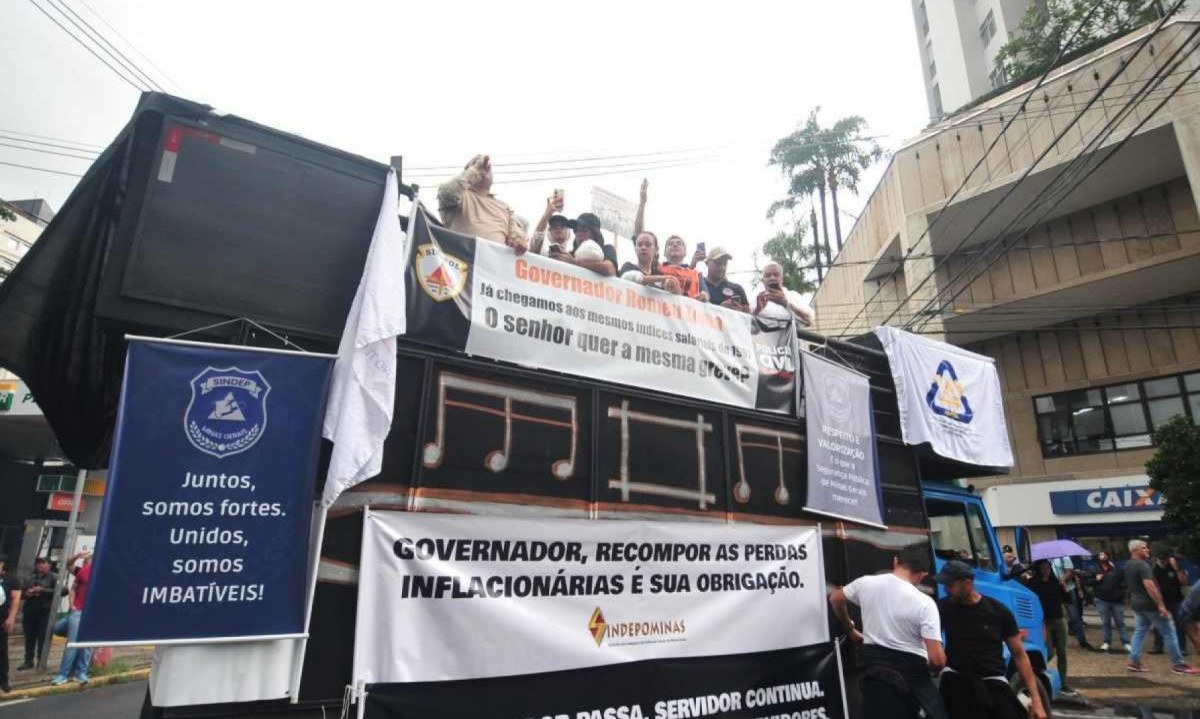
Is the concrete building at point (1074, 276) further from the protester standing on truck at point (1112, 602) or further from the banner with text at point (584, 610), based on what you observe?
the banner with text at point (584, 610)

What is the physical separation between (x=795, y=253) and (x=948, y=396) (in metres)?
24.4

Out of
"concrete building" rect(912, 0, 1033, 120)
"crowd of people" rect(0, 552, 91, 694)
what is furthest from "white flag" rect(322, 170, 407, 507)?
"concrete building" rect(912, 0, 1033, 120)

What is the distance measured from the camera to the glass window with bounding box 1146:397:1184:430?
1909 cm

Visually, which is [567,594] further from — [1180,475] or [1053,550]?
[1180,475]

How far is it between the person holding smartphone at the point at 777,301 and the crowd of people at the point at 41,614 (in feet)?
31.5

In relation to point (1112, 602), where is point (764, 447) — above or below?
above

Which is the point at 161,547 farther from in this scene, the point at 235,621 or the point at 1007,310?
the point at 1007,310

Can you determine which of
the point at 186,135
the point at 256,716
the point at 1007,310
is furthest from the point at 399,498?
the point at 1007,310

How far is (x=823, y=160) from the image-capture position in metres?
29.0

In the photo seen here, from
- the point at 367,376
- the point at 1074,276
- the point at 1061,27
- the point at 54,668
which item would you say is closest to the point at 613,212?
the point at 367,376

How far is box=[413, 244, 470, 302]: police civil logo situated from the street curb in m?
8.58

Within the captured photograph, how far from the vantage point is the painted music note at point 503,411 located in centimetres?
349

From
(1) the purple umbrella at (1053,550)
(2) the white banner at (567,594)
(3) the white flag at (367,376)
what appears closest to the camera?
(3) the white flag at (367,376)

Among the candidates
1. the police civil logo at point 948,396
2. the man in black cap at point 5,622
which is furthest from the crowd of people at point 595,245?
the man in black cap at point 5,622
